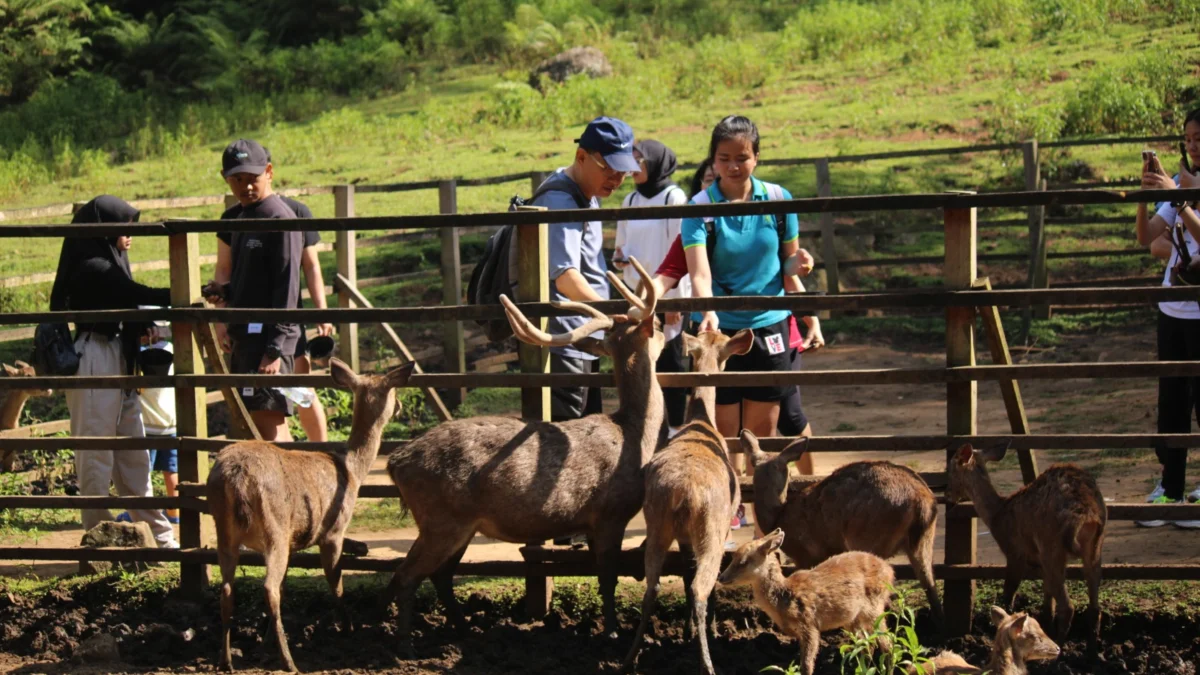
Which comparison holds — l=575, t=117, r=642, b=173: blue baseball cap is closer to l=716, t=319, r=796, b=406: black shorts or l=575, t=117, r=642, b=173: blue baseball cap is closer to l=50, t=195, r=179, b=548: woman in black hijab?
l=716, t=319, r=796, b=406: black shorts

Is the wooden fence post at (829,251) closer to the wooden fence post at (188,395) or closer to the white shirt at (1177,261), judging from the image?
the white shirt at (1177,261)

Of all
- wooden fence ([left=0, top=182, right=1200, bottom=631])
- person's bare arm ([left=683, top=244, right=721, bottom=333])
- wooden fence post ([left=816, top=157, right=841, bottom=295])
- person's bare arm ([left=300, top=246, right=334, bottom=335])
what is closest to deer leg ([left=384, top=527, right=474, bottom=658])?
wooden fence ([left=0, top=182, right=1200, bottom=631])

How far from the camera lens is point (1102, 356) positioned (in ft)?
42.0

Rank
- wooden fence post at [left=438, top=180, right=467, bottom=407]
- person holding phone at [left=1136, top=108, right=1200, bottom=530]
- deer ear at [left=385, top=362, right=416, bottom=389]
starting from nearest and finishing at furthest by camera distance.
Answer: deer ear at [left=385, top=362, right=416, bottom=389], person holding phone at [left=1136, top=108, right=1200, bottom=530], wooden fence post at [left=438, top=180, right=467, bottom=407]

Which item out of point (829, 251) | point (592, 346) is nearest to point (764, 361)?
point (592, 346)

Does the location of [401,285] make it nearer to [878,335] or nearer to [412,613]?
[878,335]

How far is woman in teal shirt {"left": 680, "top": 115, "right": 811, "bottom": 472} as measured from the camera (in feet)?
22.1

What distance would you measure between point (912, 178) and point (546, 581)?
12958 mm

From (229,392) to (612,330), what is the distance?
207cm

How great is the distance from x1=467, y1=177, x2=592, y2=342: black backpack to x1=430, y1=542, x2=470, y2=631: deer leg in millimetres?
1083

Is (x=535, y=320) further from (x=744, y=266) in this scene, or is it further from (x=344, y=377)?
(x=744, y=266)

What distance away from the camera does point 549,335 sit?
6.10m

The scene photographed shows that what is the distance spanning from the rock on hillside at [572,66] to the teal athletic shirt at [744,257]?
17.4 m

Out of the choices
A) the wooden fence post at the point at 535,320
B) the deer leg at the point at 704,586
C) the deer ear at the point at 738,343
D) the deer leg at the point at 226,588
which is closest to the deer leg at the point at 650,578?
the deer leg at the point at 704,586
